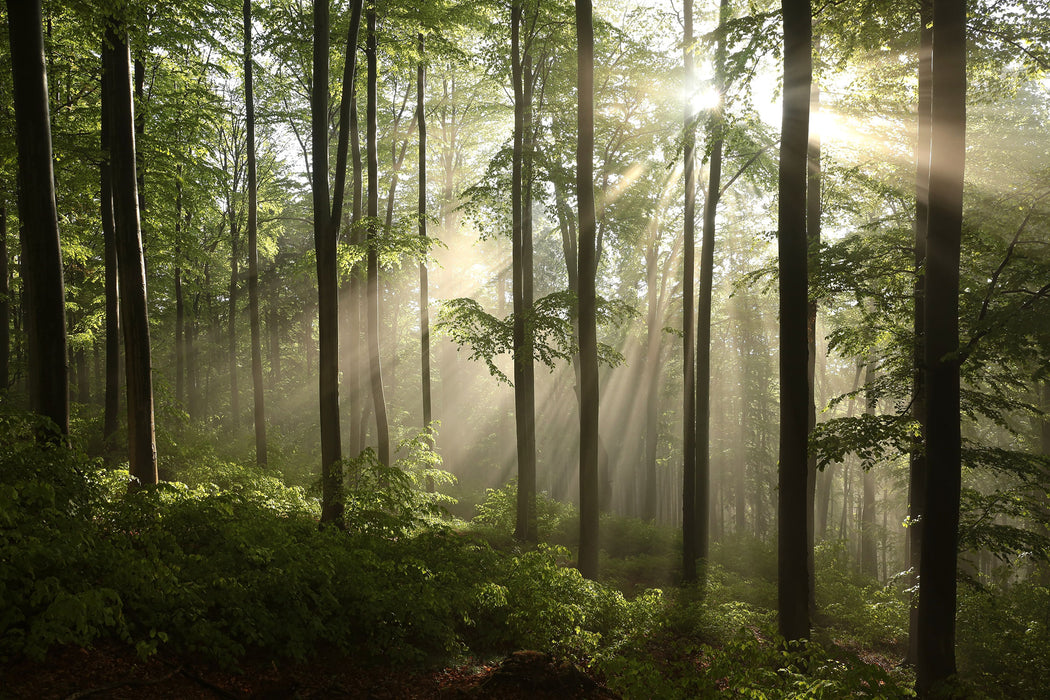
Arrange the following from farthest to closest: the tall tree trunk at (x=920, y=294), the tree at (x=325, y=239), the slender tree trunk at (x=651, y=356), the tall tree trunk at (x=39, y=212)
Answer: the slender tree trunk at (x=651, y=356) < the tree at (x=325, y=239) < the tall tree trunk at (x=920, y=294) < the tall tree trunk at (x=39, y=212)

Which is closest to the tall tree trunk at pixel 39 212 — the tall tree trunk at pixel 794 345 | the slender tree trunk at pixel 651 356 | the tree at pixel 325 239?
the tree at pixel 325 239

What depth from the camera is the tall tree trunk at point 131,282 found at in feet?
27.7

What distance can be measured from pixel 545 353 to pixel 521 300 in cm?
139

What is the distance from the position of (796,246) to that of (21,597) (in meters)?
7.88

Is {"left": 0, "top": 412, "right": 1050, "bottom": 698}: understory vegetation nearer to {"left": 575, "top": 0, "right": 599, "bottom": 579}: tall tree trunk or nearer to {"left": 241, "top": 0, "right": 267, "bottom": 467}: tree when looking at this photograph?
{"left": 575, "top": 0, "right": 599, "bottom": 579}: tall tree trunk

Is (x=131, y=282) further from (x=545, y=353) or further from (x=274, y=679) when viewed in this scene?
(x=545, y=353)

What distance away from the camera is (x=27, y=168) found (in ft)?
22.4

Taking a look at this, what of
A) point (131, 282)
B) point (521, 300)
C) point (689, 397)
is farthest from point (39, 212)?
point (689, 397)

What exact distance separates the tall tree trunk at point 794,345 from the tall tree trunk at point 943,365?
1.46 metres

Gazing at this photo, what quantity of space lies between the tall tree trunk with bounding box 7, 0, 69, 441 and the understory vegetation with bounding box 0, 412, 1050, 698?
0.66m

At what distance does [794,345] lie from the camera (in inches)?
277

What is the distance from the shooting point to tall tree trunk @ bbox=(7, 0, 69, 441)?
6.71m

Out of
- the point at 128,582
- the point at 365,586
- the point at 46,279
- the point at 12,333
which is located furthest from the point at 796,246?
the point at 12,333

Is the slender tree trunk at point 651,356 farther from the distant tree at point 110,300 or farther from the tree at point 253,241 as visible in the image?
the distant tree at point 110,300
